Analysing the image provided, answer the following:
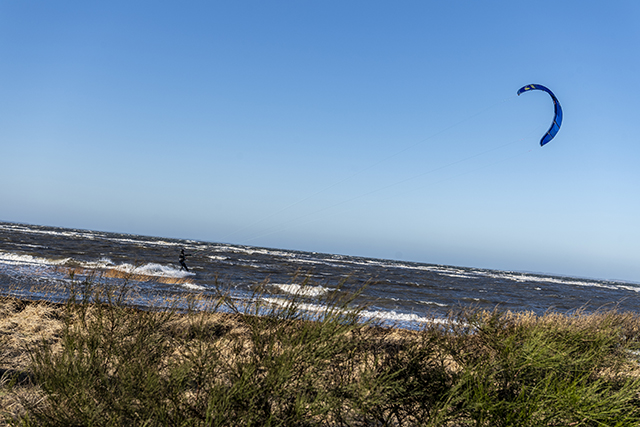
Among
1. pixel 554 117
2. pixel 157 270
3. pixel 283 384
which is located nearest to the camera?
pixel 283 384

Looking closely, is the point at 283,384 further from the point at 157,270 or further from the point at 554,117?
the point at 157,270

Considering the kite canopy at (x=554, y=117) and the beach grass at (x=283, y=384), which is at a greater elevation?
the kite canopy at (x=554, y=117)

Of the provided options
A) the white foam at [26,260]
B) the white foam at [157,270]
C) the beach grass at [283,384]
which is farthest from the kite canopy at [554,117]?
Result: the white foam at [26,260]

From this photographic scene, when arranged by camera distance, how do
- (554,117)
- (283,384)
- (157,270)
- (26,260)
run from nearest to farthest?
(283,384) → (554,117) → (26,260) → (157,270)

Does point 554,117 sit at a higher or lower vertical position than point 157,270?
higher

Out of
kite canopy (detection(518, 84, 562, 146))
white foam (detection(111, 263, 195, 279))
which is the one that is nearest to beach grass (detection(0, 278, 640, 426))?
kite canopy (detection(518, 84, 562, 146))

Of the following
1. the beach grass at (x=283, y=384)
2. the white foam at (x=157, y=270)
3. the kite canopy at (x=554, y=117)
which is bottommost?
the white foam at (x=157, y=270)

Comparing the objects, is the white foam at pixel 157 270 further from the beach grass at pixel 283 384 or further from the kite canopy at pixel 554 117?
the beach grass at pixel 283 384

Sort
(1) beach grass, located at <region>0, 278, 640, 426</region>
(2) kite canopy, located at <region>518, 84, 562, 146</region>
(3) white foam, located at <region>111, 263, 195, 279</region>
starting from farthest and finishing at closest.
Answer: (3) white foam, located at <region>111, 263, 195, 279</region> < (2) kite canopy, located at <region>518, 84, 562, 146</region> < (1) beach grass, located at <region>0, 278, 640, 426</region>

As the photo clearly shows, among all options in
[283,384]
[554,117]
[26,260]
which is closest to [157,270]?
[26,260]

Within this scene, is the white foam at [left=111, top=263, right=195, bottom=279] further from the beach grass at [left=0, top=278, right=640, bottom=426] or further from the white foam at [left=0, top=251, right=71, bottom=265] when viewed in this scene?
the beach grass at [left=0, top=278, right=640, bottom=426]

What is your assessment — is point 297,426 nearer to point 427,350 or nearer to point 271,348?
point 271,348

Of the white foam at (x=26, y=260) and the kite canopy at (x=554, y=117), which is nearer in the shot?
the kite canopy at (x=554, y=117)

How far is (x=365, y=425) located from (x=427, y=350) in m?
1.14
